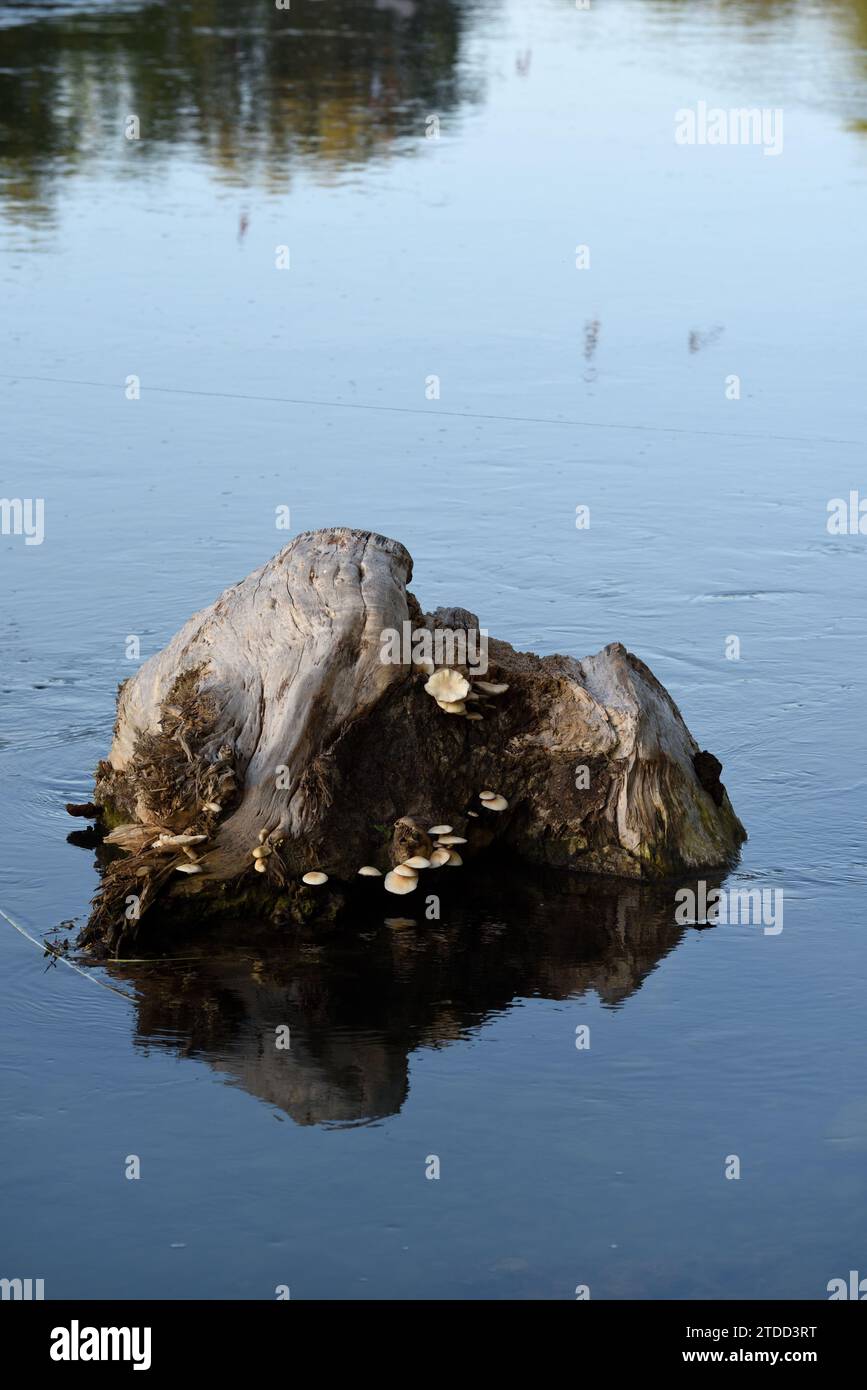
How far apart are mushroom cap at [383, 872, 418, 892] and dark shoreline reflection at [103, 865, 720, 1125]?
183 mm

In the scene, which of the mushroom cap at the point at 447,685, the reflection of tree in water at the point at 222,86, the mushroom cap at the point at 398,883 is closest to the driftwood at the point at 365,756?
the mushroom cap at the point at 447,685

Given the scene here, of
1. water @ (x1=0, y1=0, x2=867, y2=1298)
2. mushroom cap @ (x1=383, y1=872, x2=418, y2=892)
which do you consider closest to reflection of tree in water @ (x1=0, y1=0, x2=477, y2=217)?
water @ (x1=0, y1=0, x2=867, y2=1298)

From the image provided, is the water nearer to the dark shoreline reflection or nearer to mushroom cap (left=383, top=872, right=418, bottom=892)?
the dark shoreline reflection

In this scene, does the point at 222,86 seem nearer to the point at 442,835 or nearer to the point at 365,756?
the point at 365,756

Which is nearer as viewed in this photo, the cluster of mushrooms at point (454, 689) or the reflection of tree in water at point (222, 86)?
the cluster of mushrooms at point (454, 689)

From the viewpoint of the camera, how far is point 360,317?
18312 mm

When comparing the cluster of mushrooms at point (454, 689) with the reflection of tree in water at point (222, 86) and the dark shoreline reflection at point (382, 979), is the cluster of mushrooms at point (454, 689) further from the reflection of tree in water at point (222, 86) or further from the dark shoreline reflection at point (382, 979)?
the reflection of tree in water at point (222, 86)

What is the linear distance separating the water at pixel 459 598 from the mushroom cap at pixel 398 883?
198mm

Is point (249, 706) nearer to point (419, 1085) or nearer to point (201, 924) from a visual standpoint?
point (201, 924)

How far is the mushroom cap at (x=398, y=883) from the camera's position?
8438 millimetres

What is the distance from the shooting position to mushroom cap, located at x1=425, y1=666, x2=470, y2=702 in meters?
8.70

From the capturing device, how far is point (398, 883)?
8461 mm
